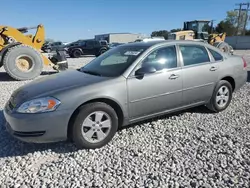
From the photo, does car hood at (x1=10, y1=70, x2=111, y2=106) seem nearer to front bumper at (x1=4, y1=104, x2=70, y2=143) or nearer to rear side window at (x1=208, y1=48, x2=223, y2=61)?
front bumper at (x1=4, y1=104, x2=70, y2=143)

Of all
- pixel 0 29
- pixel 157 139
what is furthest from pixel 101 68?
pixel 0 29

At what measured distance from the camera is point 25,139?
2.95 metres

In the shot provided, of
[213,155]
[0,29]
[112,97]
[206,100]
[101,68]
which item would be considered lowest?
[213,155]

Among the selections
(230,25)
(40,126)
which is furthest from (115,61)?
(230,25)

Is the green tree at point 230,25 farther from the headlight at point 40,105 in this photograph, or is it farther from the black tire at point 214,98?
the headlight at point 40,105

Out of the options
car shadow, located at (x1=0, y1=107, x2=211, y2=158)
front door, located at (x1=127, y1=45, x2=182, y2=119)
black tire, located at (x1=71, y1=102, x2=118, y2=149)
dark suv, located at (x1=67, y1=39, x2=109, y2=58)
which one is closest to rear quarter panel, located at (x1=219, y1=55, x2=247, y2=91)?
front door, located at (x1=127, y1=45, x2=182, y2=119)

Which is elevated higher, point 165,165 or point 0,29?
point 0,29

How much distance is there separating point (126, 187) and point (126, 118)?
1.21 metres

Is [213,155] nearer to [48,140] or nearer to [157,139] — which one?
[157,139]

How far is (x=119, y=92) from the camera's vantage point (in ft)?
Result: 10.7

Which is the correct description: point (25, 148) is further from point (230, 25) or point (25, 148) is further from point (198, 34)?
point (230, 25)

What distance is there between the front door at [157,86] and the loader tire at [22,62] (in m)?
6.35

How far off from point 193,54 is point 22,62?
6837 millimetres

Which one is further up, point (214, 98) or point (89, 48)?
point (214, 98)
